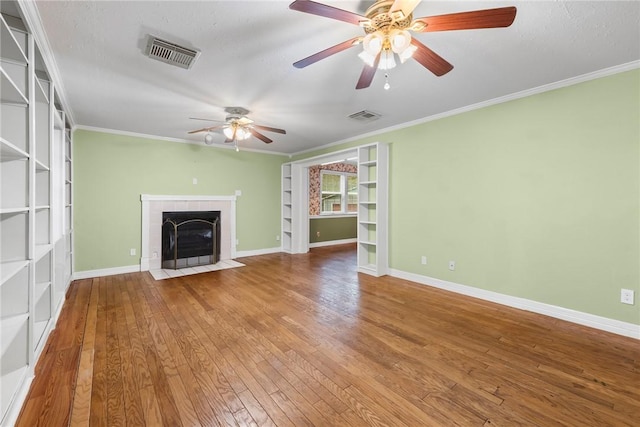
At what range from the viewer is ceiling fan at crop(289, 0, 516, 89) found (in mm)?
1401

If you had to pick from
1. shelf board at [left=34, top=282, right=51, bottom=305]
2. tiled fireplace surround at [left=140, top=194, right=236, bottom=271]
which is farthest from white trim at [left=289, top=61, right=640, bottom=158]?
shelf board at [left=34, top=282, right=51, bottom=305]

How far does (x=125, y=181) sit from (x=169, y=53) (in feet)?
10.9

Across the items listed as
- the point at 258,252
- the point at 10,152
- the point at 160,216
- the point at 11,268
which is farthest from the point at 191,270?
the point at 10,152

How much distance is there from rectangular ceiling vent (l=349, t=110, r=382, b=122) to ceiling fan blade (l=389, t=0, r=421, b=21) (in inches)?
87.7

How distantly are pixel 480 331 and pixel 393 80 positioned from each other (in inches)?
102

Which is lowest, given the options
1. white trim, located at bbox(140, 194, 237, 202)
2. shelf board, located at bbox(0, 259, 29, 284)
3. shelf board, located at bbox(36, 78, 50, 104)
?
shelf board, located at bbox(0, 259, 29, 284)

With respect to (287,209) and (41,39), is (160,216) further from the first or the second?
(41,39)

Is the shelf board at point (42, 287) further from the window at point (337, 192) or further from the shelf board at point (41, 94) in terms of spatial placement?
the window at point (337, 192)

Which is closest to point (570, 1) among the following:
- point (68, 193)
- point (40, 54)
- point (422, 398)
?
point (422, 398)

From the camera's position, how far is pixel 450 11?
1.82 meters

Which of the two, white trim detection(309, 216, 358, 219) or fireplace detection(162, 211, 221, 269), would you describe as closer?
fireplace detection(162, 211, 221, 269)

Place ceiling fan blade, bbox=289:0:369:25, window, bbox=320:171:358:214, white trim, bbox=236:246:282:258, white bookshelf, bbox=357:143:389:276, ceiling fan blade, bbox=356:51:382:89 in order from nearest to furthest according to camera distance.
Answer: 1. ceiling fan blade, bbox=289:0:369:25
2. ceiling fan blade, bbox=356:51:382:89
3. white bookshelf, bbox=357:143:389:276
4. white trim, bbox=236:246:282:258
5. window, bbox=320:171:358:214

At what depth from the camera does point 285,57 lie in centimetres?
235

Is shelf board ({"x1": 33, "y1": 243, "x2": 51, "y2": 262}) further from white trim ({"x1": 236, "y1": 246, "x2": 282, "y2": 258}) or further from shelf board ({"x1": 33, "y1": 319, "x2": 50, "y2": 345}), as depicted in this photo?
white trim ({"x1": 236, "y1": 246, "x2": 282, "y2": 258})
